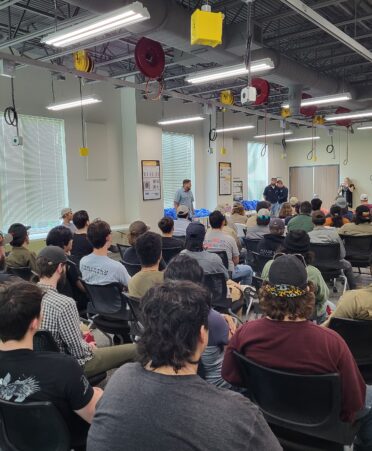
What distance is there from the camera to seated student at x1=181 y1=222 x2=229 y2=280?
322cm

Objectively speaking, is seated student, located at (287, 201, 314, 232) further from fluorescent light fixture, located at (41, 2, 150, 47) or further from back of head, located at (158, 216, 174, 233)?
fluorescent light fixture, located at (41, 2, 150, 47)

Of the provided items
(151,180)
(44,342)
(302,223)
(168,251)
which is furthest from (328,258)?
(151,180)

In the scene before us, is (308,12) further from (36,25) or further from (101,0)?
(36,25)

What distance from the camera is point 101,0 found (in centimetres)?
384

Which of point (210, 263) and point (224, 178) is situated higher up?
point (224, 178)

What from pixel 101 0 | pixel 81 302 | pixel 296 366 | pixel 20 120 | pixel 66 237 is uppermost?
pixel 101 0

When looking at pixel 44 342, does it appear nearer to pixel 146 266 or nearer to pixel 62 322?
pixel 62 322

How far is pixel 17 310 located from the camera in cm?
145

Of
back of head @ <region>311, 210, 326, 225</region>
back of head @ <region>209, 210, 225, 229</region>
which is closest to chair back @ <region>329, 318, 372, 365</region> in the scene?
back of head @ <region>209, 210, 225, 229</region>

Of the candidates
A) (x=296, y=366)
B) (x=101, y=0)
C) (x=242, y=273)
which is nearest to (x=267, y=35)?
(x=101, y=0)

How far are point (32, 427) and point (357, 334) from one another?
1.61m

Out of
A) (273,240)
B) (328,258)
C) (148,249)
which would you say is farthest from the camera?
(328,258)

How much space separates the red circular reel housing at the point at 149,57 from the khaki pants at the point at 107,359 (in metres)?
3.78

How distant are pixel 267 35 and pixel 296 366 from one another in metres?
6.45
